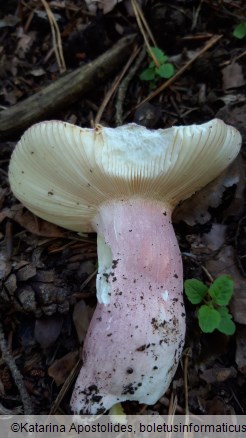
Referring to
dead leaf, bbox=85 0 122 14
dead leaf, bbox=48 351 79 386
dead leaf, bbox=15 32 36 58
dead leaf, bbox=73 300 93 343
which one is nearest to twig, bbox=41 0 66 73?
dead leaf, bbox=15 32 36 58

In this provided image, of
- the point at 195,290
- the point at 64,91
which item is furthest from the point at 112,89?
the point at 195,290

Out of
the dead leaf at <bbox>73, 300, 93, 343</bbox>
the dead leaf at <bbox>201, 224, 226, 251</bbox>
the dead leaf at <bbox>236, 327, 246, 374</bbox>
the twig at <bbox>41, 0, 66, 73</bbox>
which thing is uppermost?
the twig at <bbox>41, 0, 66, 73</bbox>

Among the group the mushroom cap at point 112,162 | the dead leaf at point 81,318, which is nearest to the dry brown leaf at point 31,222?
the mushroom cap at point 112,162

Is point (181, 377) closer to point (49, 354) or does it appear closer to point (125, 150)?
point (49, 354)

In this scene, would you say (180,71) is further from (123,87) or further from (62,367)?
(62,367)

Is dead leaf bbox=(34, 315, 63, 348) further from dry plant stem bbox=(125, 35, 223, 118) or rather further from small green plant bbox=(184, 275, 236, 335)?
dry plant stem bbox=(125, 35, 223, 118)

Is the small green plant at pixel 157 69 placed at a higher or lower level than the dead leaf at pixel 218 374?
higher

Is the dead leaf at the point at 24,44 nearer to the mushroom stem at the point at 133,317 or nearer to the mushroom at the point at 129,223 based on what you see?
the mushroom at the point at 129,223
